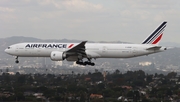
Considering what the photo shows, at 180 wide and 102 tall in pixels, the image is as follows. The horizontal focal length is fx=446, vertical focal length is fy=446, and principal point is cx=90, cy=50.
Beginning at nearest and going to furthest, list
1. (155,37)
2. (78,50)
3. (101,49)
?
(78,50) → (101,49) → (155,37)

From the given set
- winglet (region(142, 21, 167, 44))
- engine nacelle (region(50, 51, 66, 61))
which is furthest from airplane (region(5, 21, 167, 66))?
winglet (region(142, 21, 167, 44))

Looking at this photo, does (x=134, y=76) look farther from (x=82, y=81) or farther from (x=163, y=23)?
(x=163, y=23)

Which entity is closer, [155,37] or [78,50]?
[78,50]

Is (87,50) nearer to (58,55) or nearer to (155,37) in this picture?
(58,55)

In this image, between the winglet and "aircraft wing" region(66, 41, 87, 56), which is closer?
"aircraft wing" region(66, 41, 87, 56)

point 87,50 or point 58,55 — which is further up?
point 87,50

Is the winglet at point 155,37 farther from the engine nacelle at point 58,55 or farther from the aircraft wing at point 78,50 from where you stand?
the engine nacelle at point 58,55

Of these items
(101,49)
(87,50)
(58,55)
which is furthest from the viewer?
(87,50)

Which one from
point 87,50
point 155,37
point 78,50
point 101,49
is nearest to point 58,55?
point 78,50

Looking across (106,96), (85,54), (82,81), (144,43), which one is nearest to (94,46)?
(85,54)

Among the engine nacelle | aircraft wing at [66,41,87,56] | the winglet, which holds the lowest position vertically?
the engine nacelle

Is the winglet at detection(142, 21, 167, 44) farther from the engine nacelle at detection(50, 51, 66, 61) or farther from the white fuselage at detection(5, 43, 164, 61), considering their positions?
the engine nacelle at detection(50, 51, 66, 61)
